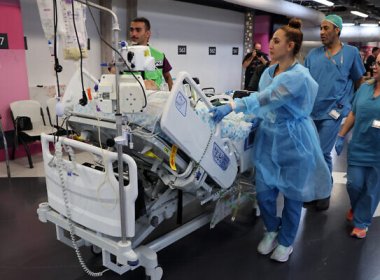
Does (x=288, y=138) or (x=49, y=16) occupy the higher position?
(x=49, y=16)

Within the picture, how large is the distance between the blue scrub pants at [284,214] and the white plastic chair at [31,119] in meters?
2.74

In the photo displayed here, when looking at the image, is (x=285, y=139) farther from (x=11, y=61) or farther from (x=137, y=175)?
(x=11, y=61)

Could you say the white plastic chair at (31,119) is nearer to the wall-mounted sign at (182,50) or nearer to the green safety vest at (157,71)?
the green safety vest at (157,71)

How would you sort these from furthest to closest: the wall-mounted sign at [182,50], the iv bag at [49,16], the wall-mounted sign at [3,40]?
the wall-mounted sign at [182,50], the wall-mounted sign at [3,40], the iv bag at [49,16]

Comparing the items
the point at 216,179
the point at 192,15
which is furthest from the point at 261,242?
the point at 192,15

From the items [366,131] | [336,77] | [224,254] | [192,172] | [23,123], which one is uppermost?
[336,77]

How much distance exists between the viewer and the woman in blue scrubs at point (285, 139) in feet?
6.62

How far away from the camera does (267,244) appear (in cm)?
245

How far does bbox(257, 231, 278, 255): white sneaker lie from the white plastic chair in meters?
2.76

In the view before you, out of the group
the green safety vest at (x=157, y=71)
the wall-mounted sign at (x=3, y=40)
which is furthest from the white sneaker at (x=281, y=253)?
the wall-mounted sign at (x=3, y=40)

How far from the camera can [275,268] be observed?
2.29 meters

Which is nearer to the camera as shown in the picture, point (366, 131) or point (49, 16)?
point (49, 16)

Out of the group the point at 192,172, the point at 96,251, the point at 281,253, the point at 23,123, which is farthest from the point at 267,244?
the point at 23,123

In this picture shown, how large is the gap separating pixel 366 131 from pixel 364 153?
0.17 m
